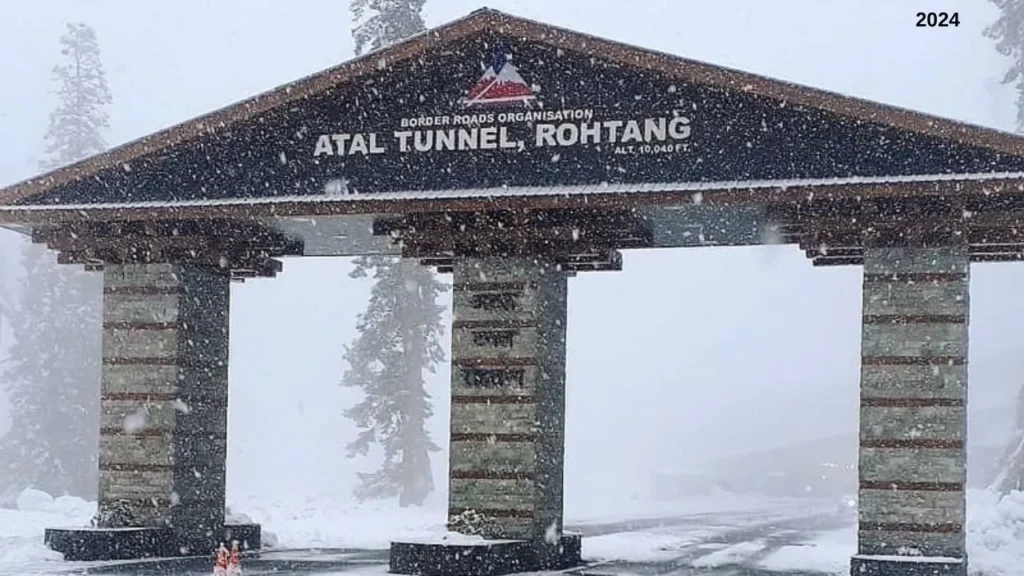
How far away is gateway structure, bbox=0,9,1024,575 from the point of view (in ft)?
62.1

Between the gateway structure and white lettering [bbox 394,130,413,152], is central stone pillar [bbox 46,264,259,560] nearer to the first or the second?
the gateway structure

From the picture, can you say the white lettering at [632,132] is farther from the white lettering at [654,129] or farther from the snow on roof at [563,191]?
the snow on roof at [563,191]

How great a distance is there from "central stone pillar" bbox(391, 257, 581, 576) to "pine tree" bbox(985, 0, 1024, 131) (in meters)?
29.2

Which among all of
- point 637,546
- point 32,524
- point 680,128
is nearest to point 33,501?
point 32,524

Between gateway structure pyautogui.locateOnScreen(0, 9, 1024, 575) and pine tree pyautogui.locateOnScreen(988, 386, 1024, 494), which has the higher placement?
gateway structure pyautogui.locateOnScreen(0, 9, 1024, 575)

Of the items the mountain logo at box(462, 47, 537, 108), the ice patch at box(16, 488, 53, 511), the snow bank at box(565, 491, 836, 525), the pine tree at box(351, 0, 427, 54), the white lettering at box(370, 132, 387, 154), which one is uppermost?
the pine tree at box(351, 0, 427, 54)

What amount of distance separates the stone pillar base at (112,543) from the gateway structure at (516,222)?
38 mm

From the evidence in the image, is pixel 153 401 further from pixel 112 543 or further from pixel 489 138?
pixel 489 138

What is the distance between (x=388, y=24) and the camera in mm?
41688

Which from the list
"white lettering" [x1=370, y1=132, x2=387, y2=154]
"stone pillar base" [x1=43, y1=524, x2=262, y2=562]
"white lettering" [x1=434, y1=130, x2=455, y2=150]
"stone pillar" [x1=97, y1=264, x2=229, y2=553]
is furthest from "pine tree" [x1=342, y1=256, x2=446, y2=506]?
"white lettering" [x1=434, y1=130, x2=455, y2=150]

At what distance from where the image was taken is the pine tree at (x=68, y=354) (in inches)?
2024

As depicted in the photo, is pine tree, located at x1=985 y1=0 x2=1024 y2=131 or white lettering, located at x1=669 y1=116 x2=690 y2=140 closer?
white lettering, located at x1=669 y1=116 x2=690 y2=140

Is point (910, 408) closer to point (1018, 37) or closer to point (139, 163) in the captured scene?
point (139, 163)

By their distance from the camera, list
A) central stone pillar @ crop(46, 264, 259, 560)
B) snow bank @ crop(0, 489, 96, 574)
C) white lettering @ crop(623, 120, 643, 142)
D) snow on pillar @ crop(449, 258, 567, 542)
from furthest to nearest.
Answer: central stone pillar @ crop(46, 264, 259, 560) < snow bank @ crop(0, 489, 96, 574) < snow on pillar @ crop(449, 258, 567, 542) < white lettering @ crop(623, 120, 643, 142)
